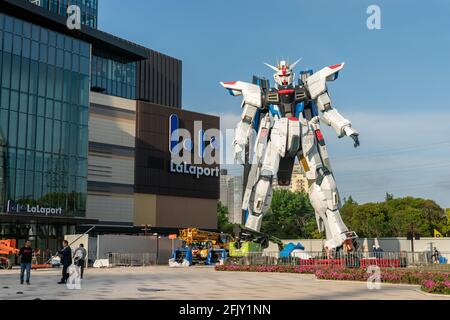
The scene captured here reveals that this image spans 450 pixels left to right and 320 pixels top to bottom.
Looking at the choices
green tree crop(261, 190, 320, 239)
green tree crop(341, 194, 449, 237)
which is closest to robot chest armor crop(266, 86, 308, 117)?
green tree crop(341, 194, 449, 237)

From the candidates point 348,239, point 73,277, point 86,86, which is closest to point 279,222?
point 86,86

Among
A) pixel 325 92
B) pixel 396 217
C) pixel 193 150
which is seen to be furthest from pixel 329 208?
pixel 396 217

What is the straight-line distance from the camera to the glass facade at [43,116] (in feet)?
158

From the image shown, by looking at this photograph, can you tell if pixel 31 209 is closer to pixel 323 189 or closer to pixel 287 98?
pixel 287 98

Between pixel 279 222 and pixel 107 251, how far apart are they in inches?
2097

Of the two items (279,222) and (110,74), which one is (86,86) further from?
(279,222)

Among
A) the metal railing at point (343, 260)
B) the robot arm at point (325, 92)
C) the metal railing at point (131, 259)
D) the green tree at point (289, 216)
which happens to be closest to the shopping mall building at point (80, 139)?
the metal railing at point (131, 259)

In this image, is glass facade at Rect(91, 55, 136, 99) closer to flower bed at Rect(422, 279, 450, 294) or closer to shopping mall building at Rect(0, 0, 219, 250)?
shopping mall building at Rect(0, 0, 219, 250)

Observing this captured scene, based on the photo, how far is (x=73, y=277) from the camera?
2578 centimetres

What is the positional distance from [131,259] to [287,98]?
21.5 m

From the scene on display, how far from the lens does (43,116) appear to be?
50.7 metres

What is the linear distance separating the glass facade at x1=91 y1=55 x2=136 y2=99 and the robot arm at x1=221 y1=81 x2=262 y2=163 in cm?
4217

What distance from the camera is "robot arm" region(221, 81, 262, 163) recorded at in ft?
109
